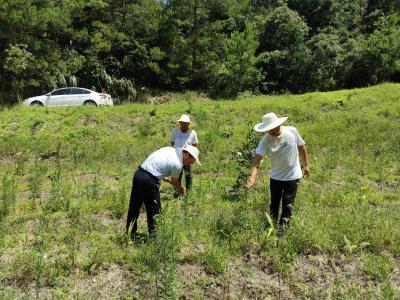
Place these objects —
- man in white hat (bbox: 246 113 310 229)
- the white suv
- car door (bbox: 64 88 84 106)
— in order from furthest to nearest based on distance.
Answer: car door (bbox: 64 88 84 106) → the white suv → man in white hat (bbox: 246 113 310 229)

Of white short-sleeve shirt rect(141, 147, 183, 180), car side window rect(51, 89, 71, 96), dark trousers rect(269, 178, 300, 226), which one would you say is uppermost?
white short-sleeve shirt rect(141, 147, 183, 180)

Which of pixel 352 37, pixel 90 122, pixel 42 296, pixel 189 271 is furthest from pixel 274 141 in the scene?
pixel 352 37

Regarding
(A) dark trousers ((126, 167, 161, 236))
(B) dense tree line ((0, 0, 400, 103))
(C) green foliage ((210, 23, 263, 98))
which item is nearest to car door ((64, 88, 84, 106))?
(B) dense tree line ((0, 0, 400, 103))

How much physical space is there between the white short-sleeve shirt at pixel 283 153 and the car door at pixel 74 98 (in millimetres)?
14816

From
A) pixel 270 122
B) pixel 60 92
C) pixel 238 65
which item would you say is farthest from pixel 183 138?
pixel 238 65

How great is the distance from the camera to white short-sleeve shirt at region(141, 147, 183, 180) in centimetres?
521

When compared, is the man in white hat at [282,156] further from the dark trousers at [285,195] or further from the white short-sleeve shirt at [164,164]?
Answer: the white short-sleeve shirt at [164,164]

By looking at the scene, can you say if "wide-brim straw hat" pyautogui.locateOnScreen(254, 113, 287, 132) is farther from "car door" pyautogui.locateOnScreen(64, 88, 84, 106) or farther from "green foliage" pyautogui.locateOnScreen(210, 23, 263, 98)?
"green foliage" pyautogui.locateOnScreen(210, 23, 263, 98)

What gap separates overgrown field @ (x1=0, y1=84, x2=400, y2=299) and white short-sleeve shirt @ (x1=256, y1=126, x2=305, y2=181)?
0.51 meters

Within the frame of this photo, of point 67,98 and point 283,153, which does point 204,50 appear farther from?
point 283,153

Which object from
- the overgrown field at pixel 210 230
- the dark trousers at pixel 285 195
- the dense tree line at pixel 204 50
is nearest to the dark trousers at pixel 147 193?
the overgrown field at pixel 210 230

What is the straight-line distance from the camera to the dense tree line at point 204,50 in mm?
22922

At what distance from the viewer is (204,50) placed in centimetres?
2594

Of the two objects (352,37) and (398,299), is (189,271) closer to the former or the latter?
(398,299)
